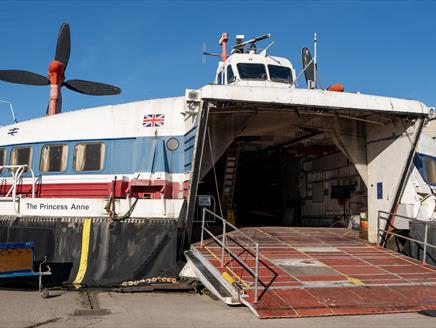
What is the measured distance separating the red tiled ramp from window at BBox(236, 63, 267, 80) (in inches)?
177

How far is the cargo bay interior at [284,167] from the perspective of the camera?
36.5ft

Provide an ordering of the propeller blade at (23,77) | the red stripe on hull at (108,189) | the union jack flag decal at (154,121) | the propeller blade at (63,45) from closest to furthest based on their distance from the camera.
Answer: the red stripe on hull at (108,189)
the union jack flag decal at (154,121)
the propeller blade at (23,77)
the propeller blade at (63,45)

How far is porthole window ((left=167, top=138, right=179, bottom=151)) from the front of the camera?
36.9 ft

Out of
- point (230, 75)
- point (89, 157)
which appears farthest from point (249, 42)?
point (89, 157)

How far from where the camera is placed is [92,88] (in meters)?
18.5

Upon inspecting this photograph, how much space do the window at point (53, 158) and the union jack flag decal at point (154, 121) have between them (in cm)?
221

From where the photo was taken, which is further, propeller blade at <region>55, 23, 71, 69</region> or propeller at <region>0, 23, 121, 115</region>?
propeller blade at <region>55, 23, 71, 69</region>

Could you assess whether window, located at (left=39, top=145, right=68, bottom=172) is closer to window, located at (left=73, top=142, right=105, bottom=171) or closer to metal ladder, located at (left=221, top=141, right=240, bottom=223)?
window, located at (left=73, top=142, right=105, bottom=171)

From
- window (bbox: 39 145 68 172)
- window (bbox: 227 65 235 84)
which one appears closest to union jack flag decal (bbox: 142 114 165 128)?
window (bbox: 39 145 68 172)

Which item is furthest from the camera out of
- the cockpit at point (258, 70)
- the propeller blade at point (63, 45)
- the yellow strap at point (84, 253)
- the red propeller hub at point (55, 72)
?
the propeller blade at point (63, 45)

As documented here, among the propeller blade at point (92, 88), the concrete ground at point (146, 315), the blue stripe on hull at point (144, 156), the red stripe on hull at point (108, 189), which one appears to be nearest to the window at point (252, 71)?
the blue stripe on hull at point (144, 156)

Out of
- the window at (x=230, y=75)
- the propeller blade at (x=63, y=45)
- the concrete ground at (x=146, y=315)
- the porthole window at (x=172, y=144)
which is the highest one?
the propeller blade at (x=63, y=45)

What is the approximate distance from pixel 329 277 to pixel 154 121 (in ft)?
18.1

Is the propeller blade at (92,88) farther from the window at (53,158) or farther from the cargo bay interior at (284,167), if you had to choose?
the window at (53,158)
